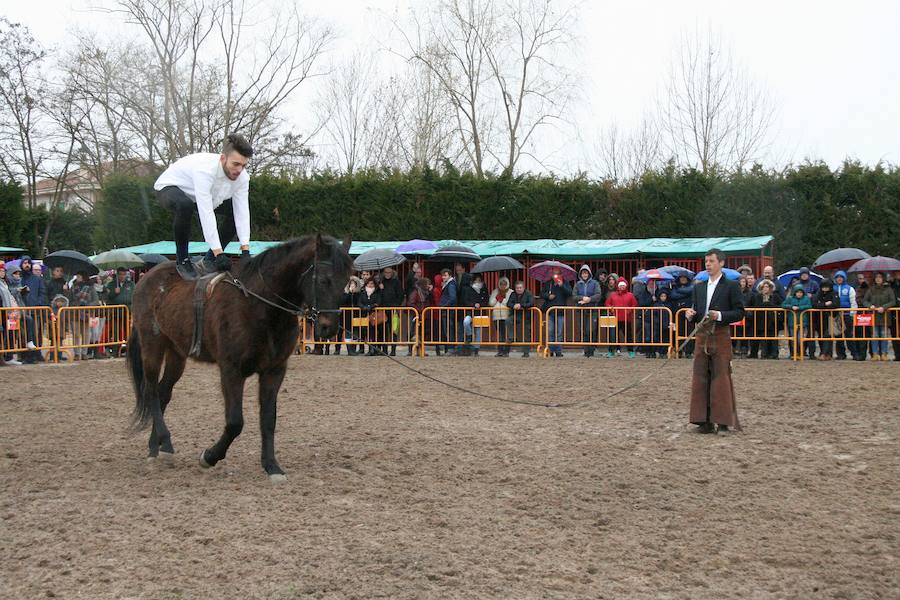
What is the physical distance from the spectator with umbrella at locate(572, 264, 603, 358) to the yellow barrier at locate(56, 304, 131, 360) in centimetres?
993

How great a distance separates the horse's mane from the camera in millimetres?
6938

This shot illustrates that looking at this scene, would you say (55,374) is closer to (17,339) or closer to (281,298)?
(17,339)

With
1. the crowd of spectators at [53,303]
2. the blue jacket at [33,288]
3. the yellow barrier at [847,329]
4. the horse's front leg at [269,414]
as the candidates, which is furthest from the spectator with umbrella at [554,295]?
the horse's front leg at [269,414]

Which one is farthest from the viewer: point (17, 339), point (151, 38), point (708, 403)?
point (151, 38)

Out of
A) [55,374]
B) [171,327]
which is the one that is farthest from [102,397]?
[171,327]

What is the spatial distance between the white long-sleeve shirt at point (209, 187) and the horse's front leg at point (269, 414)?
3.85 ft

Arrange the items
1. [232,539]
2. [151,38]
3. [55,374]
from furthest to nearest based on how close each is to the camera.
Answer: [151,38]
[55,374]
[232,539]

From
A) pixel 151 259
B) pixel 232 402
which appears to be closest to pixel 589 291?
pixel 151 259

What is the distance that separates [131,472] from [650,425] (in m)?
5.69

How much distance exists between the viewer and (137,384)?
8602mm

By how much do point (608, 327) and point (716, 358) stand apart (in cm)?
1003

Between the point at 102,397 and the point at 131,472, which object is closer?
the point at 131,472

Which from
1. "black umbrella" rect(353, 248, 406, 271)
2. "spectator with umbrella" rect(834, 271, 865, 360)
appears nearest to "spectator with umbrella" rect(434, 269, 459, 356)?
"black umbrella" rect(353, 248, 406, 271)

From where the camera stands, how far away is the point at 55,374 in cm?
1579
